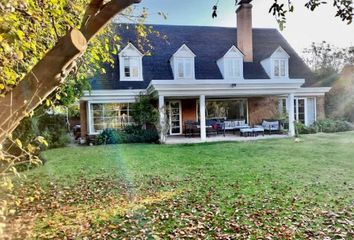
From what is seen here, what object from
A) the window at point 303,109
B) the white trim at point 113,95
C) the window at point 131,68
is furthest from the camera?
the window at point 303,109

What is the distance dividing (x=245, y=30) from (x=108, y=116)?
11850 mm

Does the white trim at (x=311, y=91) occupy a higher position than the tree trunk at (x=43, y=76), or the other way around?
the white trim at (x=311, y=91)

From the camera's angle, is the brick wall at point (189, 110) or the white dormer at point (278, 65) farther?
the white dormer at point (278, 65)

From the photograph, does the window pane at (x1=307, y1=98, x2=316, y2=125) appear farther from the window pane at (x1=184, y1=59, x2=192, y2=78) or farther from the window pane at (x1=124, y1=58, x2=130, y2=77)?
the window pane at (x1=124, y1=58, x2=130, y2=77)

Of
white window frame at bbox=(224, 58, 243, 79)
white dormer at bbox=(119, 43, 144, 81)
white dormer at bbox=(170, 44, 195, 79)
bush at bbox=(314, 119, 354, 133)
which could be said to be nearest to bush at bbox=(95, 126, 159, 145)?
white dormer at bbox=(119, 43, 144, 81)

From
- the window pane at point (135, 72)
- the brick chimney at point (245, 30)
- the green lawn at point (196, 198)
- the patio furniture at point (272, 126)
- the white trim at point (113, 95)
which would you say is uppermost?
the brick chimney at point (245, 30)

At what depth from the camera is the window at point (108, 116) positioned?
63.6 feet

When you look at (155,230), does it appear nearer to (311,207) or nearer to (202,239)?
(202,239)

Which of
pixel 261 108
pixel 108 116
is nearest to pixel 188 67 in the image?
pixel 108 116

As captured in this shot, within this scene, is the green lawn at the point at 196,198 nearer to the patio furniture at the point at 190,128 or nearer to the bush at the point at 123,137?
the bush at the point at 123,137

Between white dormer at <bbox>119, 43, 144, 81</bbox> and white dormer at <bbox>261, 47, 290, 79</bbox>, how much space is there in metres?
9.52

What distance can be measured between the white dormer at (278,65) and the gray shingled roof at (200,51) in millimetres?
574

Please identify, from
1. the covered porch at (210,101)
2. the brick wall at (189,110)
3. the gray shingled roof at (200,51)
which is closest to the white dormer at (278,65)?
the gray shingled roof at (200,51)

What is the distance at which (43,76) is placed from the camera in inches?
83.0
